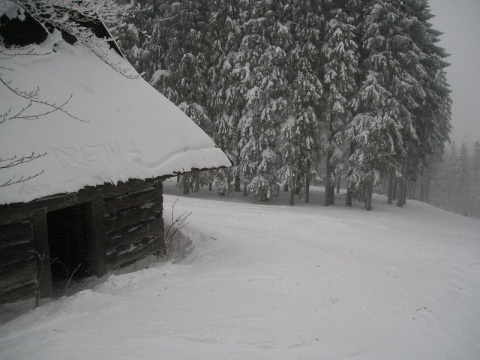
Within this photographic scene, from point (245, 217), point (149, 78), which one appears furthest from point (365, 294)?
point (149, 78)

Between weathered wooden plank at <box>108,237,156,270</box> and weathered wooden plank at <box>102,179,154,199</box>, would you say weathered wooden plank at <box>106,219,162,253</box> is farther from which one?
weathered wooden plank at <box>102,179,154,199</box>

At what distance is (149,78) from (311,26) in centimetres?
1057

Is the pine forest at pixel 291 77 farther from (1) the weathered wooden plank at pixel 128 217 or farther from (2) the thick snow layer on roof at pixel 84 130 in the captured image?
(1) the weathered wooden plank at pixel 128 217

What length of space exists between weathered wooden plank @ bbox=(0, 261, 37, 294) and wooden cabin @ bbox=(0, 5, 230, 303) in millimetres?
12

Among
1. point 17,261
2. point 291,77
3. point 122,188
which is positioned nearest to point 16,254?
point 17,261

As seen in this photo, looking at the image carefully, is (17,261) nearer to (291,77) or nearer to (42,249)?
(42,249)

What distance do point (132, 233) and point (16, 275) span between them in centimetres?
224

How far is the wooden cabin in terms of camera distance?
4246mm

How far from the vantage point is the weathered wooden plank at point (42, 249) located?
4.50m

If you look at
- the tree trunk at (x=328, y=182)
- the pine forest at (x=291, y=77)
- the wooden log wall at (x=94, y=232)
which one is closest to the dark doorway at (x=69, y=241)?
the wooden log wall at (x=94, y=232)

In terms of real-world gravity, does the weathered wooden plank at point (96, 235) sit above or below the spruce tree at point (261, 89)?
below

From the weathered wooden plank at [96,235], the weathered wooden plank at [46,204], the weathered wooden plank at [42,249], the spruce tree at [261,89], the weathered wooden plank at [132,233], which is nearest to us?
the weathered wooden plank at [46,204]

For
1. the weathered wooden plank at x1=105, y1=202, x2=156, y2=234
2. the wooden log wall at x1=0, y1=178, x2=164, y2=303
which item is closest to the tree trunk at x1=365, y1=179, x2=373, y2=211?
the wooden log wall at x1=0, y1=178, x2=164, y2=303

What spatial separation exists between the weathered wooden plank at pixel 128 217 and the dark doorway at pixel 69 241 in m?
0.49
